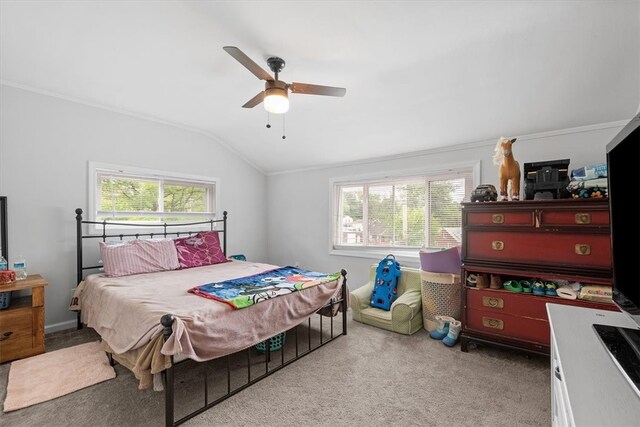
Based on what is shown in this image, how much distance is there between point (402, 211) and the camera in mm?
3854

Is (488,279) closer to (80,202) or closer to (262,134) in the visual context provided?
(262,134)

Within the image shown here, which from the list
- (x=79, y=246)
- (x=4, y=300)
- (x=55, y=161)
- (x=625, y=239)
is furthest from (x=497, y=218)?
(x=55, y=161)

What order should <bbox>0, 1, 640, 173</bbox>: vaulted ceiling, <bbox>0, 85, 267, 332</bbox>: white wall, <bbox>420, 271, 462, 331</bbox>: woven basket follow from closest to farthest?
<bbox>0, 1, 640, 173</bbox>: vaulted ceiling
<bbox>0, 85, 267, 332</bbox>: white wall
<bbox>420, 271, 462, 331</bbox>: woven basket

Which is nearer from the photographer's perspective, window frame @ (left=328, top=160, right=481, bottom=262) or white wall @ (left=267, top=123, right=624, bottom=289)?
white wall @ (left=267, top=123, right=624, bottom=289)

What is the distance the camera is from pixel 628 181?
108 cm

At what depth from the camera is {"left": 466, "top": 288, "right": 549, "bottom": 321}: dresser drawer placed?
90.4 inches

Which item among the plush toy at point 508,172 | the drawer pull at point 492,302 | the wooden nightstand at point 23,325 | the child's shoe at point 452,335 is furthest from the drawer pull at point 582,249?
the wooden nightstand at point 23,325

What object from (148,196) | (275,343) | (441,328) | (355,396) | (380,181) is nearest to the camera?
(355,396)

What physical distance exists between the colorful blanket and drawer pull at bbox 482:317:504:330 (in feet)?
4.46

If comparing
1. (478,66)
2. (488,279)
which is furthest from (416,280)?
(478,66)

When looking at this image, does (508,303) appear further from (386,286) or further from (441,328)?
(386,286)

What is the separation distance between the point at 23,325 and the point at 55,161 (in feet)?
5.38

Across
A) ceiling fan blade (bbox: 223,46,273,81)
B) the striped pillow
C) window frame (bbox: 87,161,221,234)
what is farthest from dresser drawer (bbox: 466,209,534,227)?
window frame (bbox: 87,161,221,234)

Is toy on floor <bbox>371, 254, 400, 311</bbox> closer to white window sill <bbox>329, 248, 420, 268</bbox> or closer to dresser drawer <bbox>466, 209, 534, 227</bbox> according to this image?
white window sill <bbox>329, 248, 420, 268</bbox>
